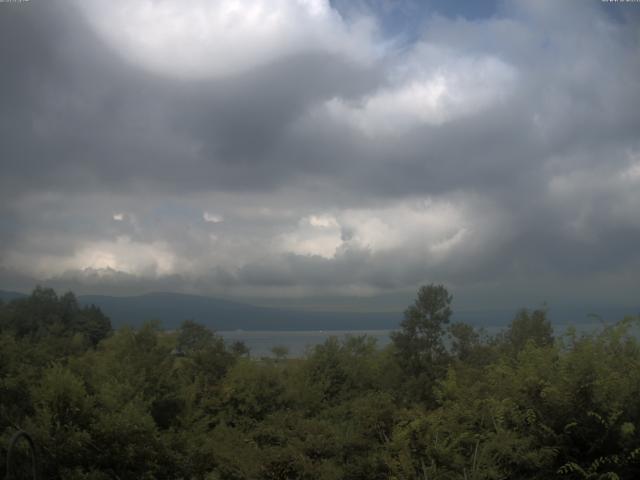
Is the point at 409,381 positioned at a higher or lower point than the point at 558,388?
lower

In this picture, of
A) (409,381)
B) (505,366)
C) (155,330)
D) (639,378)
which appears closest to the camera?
(639,378)

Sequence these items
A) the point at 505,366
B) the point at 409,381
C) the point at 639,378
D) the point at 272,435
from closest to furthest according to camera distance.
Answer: the point at 639,378 < the point at 505,366 < the point at 272,435 < the point at 409,381

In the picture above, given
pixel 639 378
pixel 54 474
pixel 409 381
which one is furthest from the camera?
pixel 409 381

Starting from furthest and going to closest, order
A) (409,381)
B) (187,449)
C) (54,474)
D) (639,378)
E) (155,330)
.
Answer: (409,381), (155,330), (187,449), (54,474), (639,378)

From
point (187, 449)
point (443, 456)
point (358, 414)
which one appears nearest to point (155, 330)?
point (187, 449)

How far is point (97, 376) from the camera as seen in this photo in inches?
493

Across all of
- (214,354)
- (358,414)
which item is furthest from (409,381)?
(358,414)

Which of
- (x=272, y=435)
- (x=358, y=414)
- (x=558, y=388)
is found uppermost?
(x=558, y=388)

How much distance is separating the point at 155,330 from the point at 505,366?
13572 mm

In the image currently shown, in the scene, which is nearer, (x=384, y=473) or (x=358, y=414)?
(x=384, y=473)

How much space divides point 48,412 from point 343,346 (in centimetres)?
1876

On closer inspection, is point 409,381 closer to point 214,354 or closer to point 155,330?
point 214,354

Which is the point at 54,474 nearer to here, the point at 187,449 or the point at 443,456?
the point at 187,449

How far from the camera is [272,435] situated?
16.0 meters
